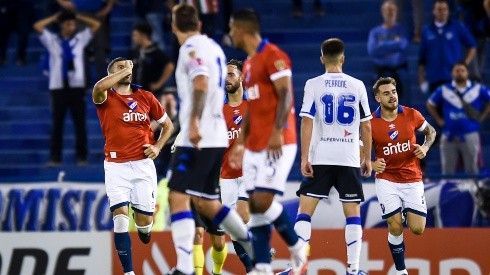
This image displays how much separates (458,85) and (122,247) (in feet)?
22.0

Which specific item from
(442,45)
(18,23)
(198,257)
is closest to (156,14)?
(18,23)

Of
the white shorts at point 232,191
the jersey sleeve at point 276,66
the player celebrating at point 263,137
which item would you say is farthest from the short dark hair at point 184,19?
the white shorts at point 232,191

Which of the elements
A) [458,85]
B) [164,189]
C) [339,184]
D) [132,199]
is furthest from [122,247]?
[458,85]

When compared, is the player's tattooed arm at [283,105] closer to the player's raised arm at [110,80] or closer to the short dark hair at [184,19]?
the short dark hair at [184,19]

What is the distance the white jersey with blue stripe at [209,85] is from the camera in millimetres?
11602

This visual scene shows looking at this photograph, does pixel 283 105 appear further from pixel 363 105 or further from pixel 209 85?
pixel 363 105

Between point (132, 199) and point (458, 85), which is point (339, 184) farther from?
point (458, 85)

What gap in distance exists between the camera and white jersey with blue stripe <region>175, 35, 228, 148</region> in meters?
11.6

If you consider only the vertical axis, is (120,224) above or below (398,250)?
above

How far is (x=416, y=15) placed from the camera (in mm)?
20844

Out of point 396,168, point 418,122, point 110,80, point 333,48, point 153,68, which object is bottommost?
point 396,168

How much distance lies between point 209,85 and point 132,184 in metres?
2.94

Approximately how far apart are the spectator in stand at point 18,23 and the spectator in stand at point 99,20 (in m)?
1.13

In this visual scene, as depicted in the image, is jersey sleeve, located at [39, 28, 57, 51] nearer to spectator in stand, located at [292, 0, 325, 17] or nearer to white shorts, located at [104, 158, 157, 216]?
spectator in stand, located at [292, 0, 325, 17]
